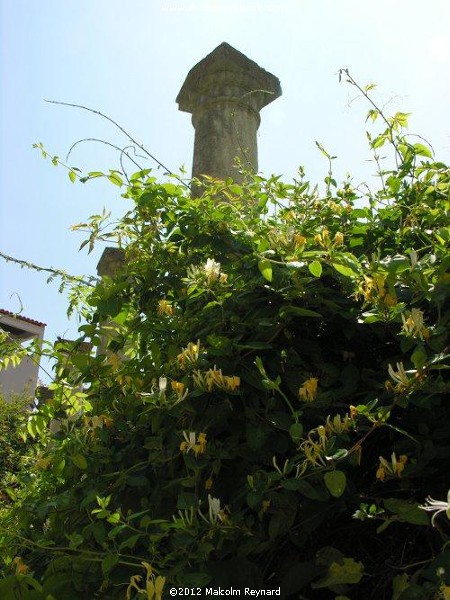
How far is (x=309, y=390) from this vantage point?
1263mm

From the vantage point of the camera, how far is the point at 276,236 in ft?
4.76

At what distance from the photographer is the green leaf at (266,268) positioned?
4.43 ft

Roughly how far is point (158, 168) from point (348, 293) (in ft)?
3.13

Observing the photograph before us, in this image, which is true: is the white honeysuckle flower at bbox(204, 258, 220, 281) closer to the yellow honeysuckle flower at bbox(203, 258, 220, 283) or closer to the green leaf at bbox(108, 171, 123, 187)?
the yellow honeysuckle flower at bbox(203, 258, 220, 283)

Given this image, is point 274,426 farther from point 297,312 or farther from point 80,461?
point 80,461

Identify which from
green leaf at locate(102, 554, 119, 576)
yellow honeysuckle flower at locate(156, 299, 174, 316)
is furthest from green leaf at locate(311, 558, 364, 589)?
yellow honeysuckle flower at locate(156, 299, 174, 316)

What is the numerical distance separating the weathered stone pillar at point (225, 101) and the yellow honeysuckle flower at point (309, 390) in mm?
2276

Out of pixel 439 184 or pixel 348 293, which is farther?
pixel 439 184

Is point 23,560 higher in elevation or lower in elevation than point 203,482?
lower

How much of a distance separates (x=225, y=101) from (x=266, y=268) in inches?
95.7

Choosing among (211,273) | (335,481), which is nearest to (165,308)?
(211,273)

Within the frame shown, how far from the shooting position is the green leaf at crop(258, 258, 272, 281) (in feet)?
4.43

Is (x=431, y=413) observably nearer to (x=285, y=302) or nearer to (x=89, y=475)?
(x=285, y=302)

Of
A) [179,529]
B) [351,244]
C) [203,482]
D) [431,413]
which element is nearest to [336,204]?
[351,244]
